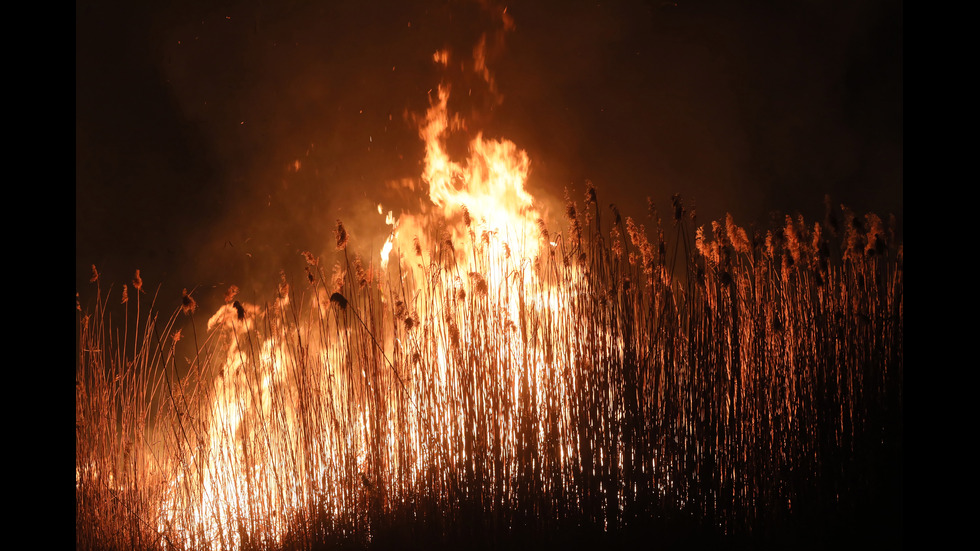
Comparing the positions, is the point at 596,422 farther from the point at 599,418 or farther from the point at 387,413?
the point at 387,413

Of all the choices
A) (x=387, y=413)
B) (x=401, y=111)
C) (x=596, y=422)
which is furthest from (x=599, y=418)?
(x=401, y=111)

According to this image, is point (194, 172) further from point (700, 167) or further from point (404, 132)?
point (700, 167)

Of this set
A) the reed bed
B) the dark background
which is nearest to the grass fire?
the reed bed

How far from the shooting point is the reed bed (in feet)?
6.73

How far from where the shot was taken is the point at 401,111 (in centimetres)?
356

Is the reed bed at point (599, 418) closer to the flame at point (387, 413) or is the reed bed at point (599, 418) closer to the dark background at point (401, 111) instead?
the flame at point (387, 413)

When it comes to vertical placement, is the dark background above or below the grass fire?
above

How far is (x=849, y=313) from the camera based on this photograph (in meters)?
2.15

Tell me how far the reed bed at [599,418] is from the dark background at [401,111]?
146 cm

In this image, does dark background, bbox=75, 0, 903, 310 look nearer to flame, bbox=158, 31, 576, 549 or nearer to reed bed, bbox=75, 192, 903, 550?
flame, bbox=158, 31, 576, 549

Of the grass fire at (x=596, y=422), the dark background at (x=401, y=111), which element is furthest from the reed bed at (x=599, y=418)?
the dark background at (x=401, y=111)

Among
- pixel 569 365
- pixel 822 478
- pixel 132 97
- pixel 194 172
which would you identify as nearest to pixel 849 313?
pixel 822 478

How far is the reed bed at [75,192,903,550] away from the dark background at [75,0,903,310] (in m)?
1.46

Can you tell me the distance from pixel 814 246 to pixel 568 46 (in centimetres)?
203
